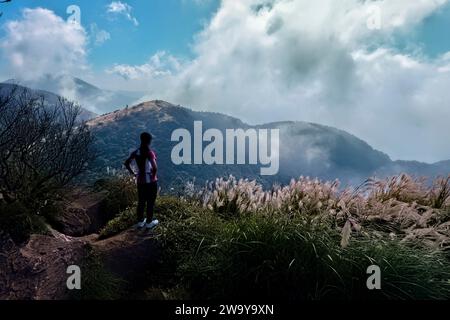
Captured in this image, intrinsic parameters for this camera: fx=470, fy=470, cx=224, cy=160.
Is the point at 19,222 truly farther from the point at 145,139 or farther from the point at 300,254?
the point at 300,254

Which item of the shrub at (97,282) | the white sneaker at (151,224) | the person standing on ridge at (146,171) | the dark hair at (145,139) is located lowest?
the shrub at (97,282)

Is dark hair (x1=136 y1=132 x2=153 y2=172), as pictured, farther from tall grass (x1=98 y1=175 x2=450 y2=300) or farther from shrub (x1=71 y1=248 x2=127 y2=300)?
shrub (x1=71 y1=248 x2=127 y2=300)

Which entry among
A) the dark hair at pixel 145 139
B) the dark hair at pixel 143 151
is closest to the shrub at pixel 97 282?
the dark hair at pixel 143 151

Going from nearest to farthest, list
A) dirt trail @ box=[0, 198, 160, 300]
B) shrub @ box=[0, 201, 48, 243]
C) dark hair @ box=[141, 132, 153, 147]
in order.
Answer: dirt trail @ box=[0, 198, 160, 300], shrub @ box=[0, 201, 48, 243], dark hair @ box=[141, 132, 153, 147]

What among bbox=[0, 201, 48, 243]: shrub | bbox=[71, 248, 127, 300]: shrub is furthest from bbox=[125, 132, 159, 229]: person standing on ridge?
bbox=[0, 201, 48, 243]: shrub

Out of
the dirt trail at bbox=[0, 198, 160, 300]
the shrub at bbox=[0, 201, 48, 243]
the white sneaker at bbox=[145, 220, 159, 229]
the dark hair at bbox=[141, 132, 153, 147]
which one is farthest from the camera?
the white sneaker at bbox=[145, 220, 159, 229]

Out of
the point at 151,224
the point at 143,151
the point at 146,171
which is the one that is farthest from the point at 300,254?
the point at 143,151

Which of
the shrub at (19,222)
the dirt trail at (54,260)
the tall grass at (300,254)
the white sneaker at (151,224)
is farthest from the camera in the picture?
the white sneaker at (151,224)

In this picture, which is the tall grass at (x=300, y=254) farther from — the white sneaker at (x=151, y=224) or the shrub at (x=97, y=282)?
the shrub at (x=97, y=282)

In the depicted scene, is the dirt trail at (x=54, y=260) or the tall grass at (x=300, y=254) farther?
the dirt trail at (x=54, y=260)

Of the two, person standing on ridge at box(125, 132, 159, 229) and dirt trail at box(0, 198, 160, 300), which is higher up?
person standing on ridge at box(125, 132, 159, 229)

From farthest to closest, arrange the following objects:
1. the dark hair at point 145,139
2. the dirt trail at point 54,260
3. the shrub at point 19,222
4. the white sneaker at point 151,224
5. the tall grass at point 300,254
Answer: the white sneaker at point 151,224, the dark hair at point 145,139, the shrub at point 19,222, the dirt trail at point 54,260, the tall grass at point 300,254

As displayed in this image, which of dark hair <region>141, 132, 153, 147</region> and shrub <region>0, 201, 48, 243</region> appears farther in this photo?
dark hair <region>141, 132, 153, 147</region>

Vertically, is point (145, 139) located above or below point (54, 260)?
above
